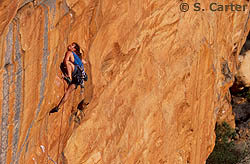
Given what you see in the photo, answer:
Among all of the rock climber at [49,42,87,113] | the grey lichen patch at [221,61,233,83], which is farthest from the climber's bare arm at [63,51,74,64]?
the grey lichen patch at [221,61,233,83]

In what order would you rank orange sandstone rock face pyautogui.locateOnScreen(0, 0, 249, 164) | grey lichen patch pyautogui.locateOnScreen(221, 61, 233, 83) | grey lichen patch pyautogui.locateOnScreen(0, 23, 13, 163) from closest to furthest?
grey lichen patch pyautogui.locateOnScreen(0, 23, 13, 163), orange sandstone rock face pyautogui.locateOnScreen(0, 0, 249, 164), grey lichen patch pyautogui.locateOnScreen(221, 61, 233, 83)

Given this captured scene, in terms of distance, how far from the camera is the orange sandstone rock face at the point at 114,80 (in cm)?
476

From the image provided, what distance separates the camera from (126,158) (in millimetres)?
7520

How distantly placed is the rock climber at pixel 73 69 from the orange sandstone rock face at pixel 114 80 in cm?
10

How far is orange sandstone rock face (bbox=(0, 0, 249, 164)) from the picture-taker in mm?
4758

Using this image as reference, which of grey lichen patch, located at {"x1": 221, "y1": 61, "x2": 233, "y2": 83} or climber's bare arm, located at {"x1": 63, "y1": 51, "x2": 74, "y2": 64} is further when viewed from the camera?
grey lichen patch, located at {"x1": 221, "y1": 61, "x2": 233, "y2": 83}

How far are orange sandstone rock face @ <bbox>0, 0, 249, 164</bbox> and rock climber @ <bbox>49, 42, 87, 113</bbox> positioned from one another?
3.8 inches

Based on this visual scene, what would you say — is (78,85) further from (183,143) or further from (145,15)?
(183,143)

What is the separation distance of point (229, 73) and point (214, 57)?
161 cm

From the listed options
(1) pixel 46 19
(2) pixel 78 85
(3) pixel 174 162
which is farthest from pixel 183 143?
(1) pixel 46 19

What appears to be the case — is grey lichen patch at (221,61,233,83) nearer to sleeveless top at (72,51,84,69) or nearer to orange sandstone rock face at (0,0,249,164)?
orange sandstone rock face at (0,0,249,164)

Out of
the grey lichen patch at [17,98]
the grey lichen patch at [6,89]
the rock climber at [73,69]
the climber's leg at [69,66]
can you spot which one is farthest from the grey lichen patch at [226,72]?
the grey lichen patch at [6,89]

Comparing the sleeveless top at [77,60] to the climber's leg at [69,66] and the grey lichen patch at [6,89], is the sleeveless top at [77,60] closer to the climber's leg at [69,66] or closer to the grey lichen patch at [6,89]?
the climber's leg at [69,66]

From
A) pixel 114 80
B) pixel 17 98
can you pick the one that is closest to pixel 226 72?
pixel 114 80
